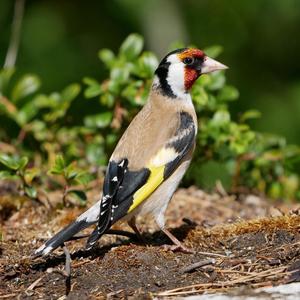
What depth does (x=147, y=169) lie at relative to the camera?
4898 millimetres

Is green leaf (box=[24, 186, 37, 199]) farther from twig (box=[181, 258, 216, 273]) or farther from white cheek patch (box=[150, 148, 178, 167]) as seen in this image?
twig (box=[181, 258, 216, 273])

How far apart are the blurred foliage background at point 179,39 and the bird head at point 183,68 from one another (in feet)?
11.5

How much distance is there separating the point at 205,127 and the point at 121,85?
67 cm

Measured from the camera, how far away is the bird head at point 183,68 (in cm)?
560

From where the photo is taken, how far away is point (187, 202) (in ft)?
20.2

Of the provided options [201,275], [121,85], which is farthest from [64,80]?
[201,275]

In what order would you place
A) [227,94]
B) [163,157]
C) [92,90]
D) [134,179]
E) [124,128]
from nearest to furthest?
[134,179] < [163,157] < [92,90] < [227,94] < [124,128]

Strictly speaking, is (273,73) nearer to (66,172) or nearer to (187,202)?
(187,202)

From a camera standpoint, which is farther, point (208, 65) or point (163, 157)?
point (208, 65)

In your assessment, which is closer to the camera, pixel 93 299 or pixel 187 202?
pixel 93 299

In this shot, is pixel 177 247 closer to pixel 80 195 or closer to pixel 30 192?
pixel 80 195

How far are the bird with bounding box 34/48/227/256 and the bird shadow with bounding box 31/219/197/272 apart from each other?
6 centimetres

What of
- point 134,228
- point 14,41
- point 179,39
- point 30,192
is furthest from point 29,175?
point 179,39

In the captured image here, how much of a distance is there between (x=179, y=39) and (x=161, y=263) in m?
5.38
